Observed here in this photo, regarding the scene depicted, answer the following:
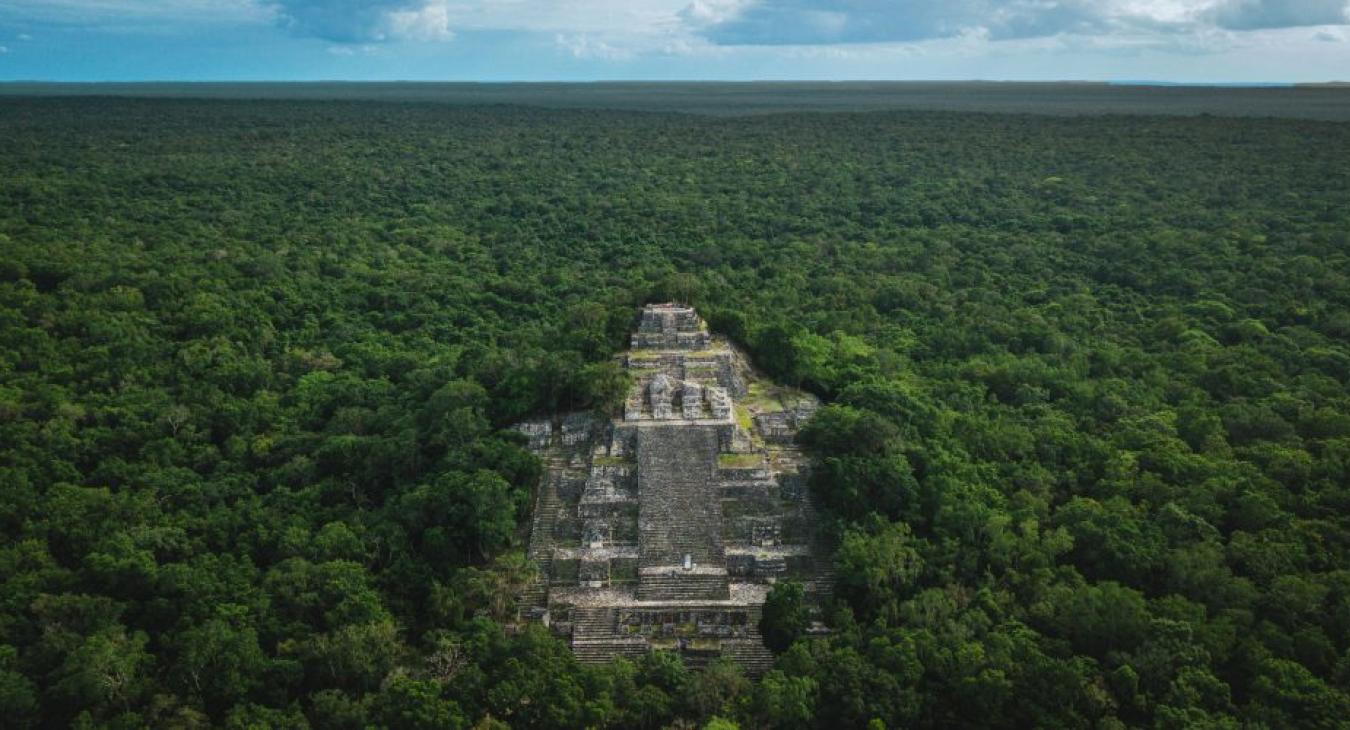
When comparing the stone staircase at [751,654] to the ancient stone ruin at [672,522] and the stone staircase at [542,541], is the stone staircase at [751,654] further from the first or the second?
the stone staircase at [542,541]

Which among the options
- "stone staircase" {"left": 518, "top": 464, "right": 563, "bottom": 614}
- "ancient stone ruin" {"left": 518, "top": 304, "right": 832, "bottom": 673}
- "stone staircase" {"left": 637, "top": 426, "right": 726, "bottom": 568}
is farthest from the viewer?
"stone staircase" {"left": 637, "top": 426, "right": 726, "bottom": 568}

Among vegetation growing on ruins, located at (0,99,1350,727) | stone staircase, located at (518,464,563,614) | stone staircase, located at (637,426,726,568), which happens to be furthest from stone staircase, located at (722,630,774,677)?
stone staircase, located at (518,464,563,614)

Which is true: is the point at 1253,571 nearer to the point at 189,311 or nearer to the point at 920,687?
the point at 920,687

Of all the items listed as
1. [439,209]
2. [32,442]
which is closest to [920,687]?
[32,442]

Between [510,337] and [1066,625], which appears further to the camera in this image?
[510,337]

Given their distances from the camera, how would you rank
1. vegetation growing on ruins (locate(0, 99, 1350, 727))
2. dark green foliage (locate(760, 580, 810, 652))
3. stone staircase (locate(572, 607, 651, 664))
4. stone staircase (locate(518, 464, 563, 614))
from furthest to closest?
stone staircase (locate(518, 464, 563, 614)), stone staircase (locate(572, 607, 651, 664)), dark green foliage (locate(760, 580, 810, 652)), vegetation growing on ruins (locate(0, 99, 1350, 727))

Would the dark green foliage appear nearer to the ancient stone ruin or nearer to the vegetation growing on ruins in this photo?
the vegetation growing on ruins
